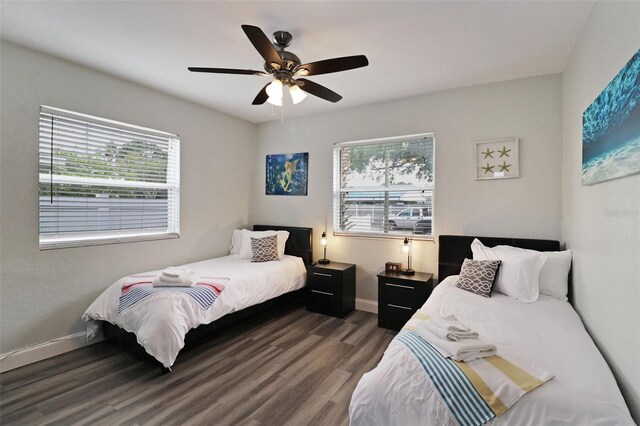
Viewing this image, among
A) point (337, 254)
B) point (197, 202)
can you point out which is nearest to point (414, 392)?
point (337, 254)

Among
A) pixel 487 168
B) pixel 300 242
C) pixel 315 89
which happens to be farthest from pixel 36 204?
pixel 487 168

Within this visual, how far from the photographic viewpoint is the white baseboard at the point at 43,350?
94.9 inches

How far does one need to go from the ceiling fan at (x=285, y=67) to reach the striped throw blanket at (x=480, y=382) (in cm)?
181

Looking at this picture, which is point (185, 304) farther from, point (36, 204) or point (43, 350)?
point (36, 204)

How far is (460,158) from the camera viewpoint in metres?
3.30

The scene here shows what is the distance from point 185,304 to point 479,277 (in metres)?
2.58

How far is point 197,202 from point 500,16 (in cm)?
368

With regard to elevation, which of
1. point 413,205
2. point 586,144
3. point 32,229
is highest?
point 586,144

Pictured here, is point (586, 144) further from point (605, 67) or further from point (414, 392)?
point (414, 392)

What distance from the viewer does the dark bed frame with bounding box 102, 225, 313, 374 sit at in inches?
103

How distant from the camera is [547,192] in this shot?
2881 mm

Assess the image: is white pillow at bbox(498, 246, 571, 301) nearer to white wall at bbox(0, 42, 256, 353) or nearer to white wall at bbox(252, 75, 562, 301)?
white wall at bbox(252, 75, 562, 301)

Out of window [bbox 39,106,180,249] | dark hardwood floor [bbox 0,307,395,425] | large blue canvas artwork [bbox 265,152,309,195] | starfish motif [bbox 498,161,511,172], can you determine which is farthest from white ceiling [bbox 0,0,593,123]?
dark hardwood floor [bbox 0,307,395,425]

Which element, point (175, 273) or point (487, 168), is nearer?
point (175, 273)
